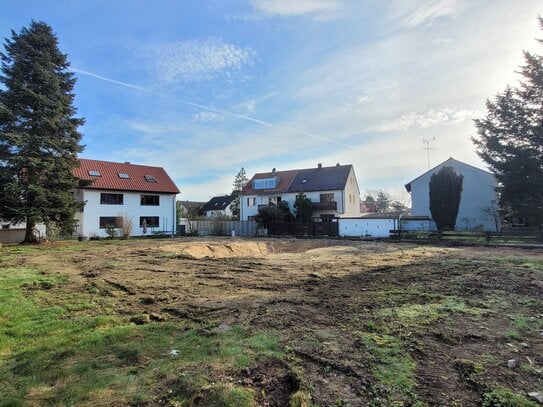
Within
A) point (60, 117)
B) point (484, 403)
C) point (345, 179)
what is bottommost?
point (484, 403)

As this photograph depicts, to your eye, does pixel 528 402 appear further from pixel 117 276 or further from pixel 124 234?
pixel 124 234

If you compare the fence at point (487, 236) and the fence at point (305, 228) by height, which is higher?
the fence at point (305, 228)

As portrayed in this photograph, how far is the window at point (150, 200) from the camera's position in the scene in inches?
1410

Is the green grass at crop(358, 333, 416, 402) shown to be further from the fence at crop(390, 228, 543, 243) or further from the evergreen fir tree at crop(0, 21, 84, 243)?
the evergreen fir tree at crop(0, 21, 84, 243)

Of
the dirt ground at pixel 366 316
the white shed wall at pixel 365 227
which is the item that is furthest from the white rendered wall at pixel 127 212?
the dirt ground at pixel 366 316

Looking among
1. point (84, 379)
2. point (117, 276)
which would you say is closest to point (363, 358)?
point (84, 379)

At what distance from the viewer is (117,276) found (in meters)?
10.6

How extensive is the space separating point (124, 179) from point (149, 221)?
4976mm

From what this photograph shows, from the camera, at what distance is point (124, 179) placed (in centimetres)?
3528

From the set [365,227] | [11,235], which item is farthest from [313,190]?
[11,235]

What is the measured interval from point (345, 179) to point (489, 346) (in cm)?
3613

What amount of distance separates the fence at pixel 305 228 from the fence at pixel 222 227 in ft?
8.73

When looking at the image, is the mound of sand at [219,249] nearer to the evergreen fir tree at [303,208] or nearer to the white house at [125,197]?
the white house at [125,197]

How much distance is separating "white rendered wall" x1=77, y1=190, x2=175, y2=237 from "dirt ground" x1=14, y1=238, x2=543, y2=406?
68.1 feet
